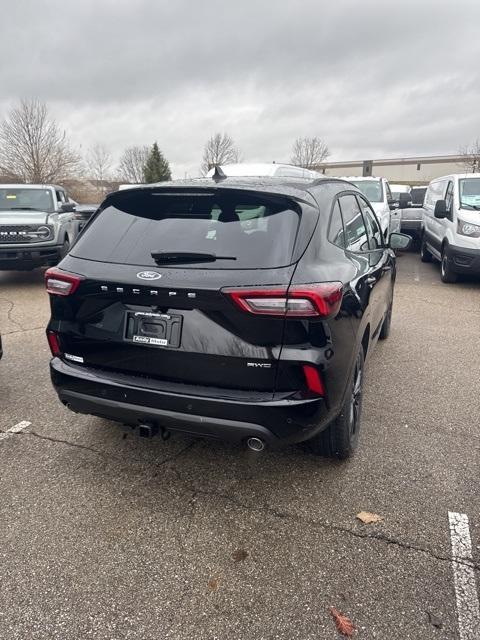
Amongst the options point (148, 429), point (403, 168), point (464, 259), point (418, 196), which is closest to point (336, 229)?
point (148, 429)

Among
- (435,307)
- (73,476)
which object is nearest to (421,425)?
(73,476)

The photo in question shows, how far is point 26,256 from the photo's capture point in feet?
27.4

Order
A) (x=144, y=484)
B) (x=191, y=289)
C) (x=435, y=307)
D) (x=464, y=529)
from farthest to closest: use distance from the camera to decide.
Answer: (x=435, y=307), (x=144, y=484), (x=464, y=529), (x=191, y=289)

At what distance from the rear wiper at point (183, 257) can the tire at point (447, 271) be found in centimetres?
740

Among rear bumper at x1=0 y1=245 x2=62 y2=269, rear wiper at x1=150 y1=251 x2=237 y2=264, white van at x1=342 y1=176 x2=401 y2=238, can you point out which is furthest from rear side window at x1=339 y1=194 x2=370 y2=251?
rear bumper at x1=0 y1=245 x2=62 y2=269

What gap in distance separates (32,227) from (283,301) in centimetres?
770

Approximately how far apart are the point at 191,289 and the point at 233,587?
141 cm

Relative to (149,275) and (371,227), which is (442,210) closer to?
(371,227)

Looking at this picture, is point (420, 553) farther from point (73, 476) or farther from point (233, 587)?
point (73, 476)

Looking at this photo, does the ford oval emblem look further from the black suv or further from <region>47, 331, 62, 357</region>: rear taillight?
<region>47, 331, 62, 357</region>: rear taillight

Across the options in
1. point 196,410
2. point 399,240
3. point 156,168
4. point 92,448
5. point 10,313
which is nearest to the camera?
point 196,410

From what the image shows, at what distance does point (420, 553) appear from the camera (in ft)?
7.49

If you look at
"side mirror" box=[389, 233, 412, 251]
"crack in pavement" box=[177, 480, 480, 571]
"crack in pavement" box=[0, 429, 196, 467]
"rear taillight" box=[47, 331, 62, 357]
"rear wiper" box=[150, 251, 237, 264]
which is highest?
"rear wiper" box=[150, 251, 237, 264]

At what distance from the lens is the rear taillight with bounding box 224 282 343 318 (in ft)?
7.14
